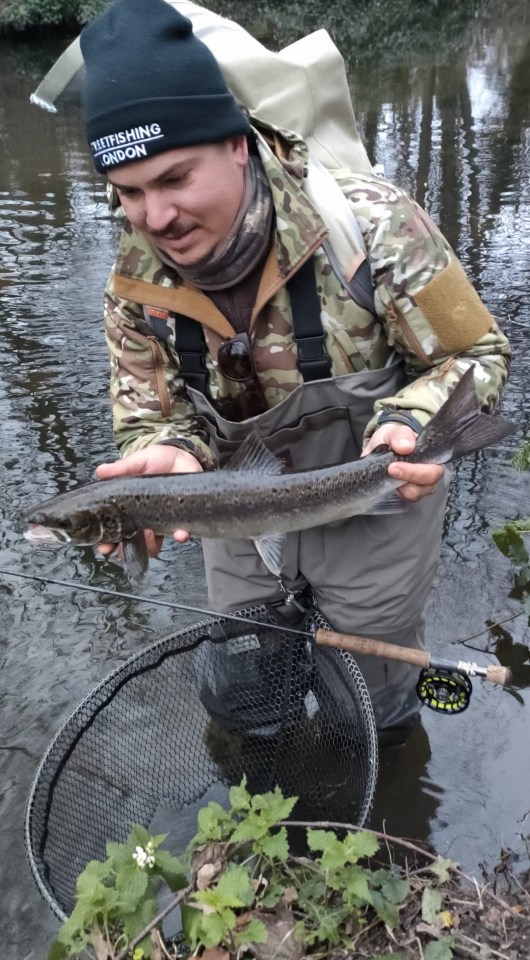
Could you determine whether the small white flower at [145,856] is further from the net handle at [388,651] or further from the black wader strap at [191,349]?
the black wader strap at [191,349]

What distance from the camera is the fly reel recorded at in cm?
294

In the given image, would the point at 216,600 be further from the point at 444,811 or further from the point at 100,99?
the point at 100,99

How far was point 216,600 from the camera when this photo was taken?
364 centimetres

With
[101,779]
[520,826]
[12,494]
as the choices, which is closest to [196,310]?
[101,779]

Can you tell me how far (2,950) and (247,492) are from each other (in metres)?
1.89

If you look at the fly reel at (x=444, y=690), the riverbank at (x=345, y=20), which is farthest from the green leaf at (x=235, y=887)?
the riverbank at (x=345, y=20)

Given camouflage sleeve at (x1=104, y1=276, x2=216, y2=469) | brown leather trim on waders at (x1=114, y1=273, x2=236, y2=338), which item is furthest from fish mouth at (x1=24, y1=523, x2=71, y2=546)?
brown leather trim on waders at (x1=114, y1=273, x2=236, y2=338)

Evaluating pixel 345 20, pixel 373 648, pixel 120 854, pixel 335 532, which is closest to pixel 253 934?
pixel 120 854

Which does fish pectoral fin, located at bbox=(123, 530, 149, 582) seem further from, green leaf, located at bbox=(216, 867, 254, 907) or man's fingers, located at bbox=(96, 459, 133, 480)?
green leaf, located at bbox=(216, 867, 254, 907)

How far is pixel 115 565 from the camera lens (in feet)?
16.4

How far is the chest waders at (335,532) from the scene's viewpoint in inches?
115

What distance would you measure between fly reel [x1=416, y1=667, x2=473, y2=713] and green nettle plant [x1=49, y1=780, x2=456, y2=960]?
0.64m

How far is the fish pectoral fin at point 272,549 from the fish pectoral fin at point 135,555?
41 centimetres

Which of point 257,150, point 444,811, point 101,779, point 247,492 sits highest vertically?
point 257,150
